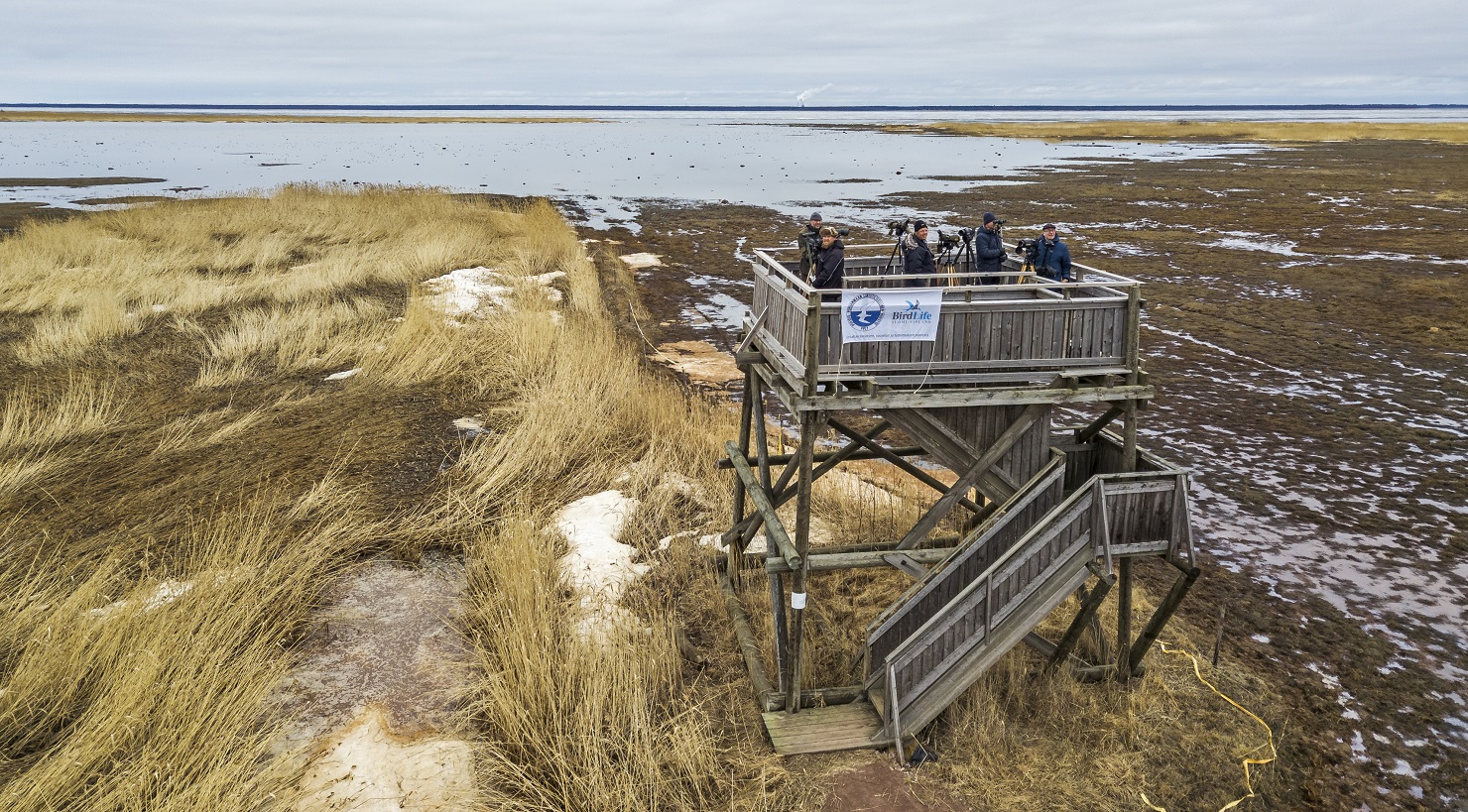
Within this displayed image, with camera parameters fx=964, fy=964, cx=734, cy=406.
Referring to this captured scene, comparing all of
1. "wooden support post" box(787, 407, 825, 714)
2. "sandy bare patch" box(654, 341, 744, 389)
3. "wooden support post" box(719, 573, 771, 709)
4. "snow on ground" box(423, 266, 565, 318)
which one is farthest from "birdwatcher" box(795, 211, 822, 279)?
"snow on ground" box(423, 266, 565, 318)

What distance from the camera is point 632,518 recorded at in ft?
44.8

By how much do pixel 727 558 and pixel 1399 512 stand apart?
1033 cm

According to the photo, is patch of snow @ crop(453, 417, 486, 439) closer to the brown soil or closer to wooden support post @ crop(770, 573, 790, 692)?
wooden support post @ crop(770, 573, 790, 692)

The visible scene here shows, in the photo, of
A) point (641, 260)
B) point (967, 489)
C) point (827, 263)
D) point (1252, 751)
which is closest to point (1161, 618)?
point (1252, 751)

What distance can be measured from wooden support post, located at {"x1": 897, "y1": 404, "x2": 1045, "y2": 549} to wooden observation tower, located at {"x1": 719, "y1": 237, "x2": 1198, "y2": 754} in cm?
2

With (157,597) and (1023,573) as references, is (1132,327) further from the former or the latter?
(157,597)

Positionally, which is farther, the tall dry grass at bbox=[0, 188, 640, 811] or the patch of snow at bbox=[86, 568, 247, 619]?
the patch of snow at bbox=[86, 568, 247, 619]

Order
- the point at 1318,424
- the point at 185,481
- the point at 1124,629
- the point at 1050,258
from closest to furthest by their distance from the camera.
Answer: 1. the point at 1124,629
2. the point at 1050,258
3. the point at 185,481
4. the point at 1318,424

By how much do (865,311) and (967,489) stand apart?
2.23 m

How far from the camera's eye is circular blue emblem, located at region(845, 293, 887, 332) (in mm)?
8891

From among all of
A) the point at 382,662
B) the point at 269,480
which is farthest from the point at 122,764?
the point at 269,480

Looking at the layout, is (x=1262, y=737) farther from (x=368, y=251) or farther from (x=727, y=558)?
(x=368, y=251)

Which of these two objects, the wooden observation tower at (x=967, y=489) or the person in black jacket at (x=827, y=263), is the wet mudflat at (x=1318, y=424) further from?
the person in black jacket at (x=827, y=263)

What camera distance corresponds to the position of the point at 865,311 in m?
8.91
